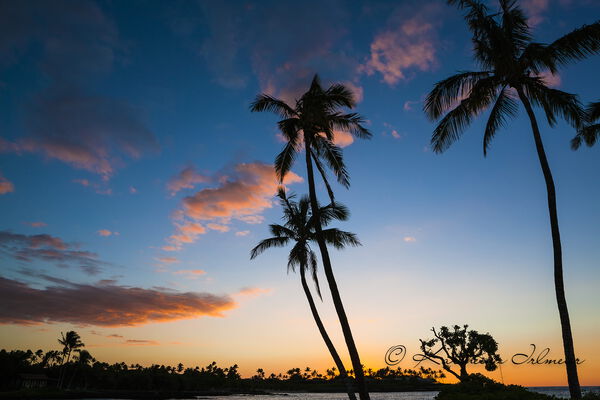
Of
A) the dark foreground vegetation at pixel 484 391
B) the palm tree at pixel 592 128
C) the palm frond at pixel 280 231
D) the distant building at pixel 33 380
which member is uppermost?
the palm tree at pixel 592 128

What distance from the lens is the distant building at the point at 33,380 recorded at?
3270 inches

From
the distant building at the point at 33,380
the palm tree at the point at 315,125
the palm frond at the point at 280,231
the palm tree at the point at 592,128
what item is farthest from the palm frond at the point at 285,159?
the distant building at the point at 33,380

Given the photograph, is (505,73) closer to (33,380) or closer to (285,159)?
(285,159)

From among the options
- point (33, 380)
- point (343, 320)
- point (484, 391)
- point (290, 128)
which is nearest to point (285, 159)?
point (290, 128)

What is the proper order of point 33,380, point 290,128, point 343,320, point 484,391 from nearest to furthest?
1. point 343,320
2. point 484,391
3. point 290,128
4. point 33,380

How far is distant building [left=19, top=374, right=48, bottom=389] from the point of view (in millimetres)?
83056

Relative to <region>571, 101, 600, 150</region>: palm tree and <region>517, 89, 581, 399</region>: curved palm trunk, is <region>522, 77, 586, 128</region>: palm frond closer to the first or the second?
<region>517, 89, 581, 399</region>: curved palm trunk

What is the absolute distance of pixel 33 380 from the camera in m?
87.8

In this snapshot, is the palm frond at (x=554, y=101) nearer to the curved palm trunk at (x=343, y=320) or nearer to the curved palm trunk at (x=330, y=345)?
the curved palm trunk at (x=343, y=320)

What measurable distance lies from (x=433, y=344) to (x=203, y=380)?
178 m

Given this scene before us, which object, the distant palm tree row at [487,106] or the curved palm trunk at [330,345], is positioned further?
the curved palm trunk at [330,345]

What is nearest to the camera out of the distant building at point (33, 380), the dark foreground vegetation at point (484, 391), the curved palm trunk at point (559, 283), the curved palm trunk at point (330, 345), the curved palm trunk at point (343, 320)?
the curved palm trunk at point (559, 283)

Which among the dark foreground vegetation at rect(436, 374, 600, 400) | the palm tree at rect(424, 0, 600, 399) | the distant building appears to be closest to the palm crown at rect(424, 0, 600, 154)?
the palm tree at rect(424, 0, 600, 399)

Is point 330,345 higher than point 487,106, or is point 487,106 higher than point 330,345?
point 487,106
